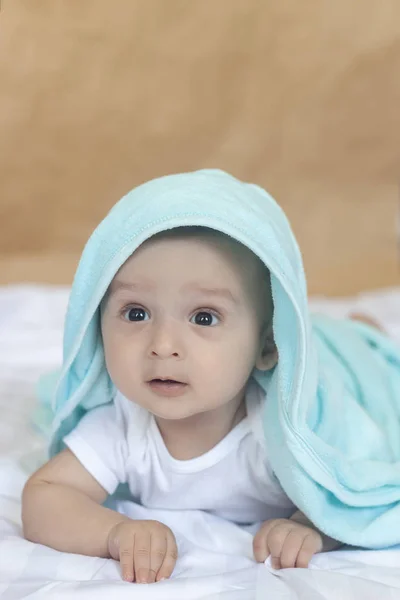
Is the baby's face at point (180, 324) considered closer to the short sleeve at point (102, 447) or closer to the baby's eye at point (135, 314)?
the baby's eye at point (135, 314)

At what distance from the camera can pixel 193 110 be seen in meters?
1.81

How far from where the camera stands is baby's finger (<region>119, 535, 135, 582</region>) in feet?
2.53

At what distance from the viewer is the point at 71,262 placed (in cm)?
190

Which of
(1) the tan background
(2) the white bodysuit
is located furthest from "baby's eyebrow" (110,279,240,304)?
(1) the tan background

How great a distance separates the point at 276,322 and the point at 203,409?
0.41 feet

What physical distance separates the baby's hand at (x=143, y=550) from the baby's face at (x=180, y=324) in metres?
0.12

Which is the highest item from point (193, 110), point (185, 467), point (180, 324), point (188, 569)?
point (193, 110)

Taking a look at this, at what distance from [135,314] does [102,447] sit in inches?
7.5

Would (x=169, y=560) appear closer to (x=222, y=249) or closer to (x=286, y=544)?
A: (x=286, y=544)

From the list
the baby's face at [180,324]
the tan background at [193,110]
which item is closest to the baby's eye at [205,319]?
the baby's face at [180,324]

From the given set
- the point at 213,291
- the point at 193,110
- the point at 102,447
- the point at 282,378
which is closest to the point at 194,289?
the point at 213,291

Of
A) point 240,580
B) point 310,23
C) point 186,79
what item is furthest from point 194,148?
point 240,580

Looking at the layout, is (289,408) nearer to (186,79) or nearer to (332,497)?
(332,497)

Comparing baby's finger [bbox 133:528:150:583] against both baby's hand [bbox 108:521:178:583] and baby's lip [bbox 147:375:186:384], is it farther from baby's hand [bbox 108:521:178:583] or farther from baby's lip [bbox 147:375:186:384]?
baby's lip [bbox 147:375:186:384]
